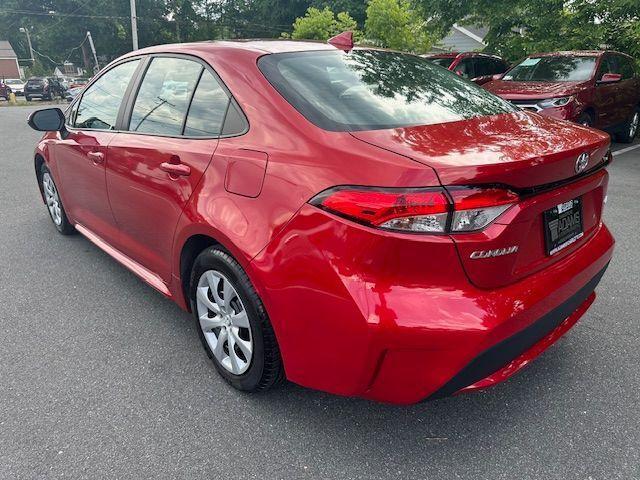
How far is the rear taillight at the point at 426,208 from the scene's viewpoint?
1.69m

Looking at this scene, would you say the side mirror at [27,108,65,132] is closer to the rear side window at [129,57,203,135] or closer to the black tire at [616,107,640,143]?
the rear side window at [129,57,203,135]

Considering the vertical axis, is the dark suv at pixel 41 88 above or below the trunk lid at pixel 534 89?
below

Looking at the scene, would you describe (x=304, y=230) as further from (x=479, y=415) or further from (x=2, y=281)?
(x=2, y=281)

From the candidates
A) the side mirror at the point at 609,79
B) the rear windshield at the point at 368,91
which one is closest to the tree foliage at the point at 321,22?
the side mirror at the point at 609,79

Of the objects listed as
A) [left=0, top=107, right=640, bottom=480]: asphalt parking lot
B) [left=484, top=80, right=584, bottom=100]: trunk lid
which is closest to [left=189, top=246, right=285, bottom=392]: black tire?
[left=0, top=107, right=640, bottom=480]: asphalt parking lot

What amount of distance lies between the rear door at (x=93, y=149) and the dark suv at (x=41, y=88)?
3537 centimetres

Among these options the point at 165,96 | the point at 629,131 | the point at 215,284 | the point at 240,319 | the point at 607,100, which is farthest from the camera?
the point at 629,131

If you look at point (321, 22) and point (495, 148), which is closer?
point (495, 148)

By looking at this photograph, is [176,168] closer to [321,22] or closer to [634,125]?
[634,125]

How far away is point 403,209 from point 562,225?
798 mm

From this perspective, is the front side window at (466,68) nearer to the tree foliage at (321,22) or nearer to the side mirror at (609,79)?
the tree foliage at (321,22)

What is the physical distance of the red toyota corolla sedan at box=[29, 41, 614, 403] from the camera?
1.72 m

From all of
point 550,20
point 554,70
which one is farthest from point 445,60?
point 554,70

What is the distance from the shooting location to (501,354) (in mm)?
1835
